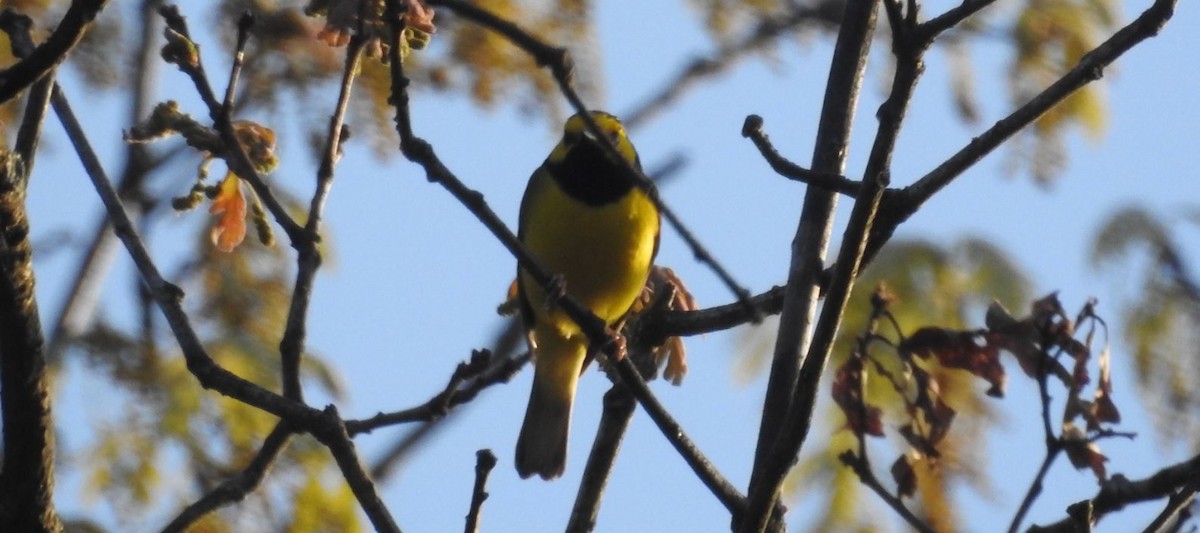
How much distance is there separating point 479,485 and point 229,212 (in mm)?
890

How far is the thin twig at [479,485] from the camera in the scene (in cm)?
243

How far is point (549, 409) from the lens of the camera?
4.65 meters

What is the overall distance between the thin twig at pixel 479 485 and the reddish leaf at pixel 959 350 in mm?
1123

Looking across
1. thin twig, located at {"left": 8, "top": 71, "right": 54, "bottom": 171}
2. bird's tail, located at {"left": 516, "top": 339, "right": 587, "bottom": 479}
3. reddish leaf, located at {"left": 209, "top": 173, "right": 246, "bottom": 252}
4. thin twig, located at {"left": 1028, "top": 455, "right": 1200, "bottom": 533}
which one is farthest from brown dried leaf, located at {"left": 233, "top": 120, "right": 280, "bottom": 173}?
bird's tail, located at {"left": 516, "top": 339, "right": 587, "bottom": 479}

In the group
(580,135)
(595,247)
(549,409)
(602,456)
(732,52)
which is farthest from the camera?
(732,52)

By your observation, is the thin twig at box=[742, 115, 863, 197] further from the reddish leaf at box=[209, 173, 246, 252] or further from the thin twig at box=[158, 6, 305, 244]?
the reddish leaf at box=[209, 173, 246, 252]

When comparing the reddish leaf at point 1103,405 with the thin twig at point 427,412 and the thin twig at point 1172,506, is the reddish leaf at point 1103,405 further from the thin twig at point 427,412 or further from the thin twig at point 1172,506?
the thin twig at point 427,412

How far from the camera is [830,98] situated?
9.50ft

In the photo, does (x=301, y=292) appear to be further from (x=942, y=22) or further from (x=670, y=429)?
(x=942, y=22)

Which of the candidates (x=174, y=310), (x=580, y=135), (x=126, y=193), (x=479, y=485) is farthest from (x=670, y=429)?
(x=126, y=193)

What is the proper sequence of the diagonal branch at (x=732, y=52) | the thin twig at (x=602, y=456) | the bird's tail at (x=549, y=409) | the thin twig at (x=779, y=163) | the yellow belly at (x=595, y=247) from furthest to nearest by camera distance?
1. the diagonal branch at (x=732, y=52)
2. the bird's tail at (x=549, y=409)
3. the yellow belly at (x=595, y=247)
4. the thin twig at (x=602, y=456)
5. the thin twig at (x=779, y=163)

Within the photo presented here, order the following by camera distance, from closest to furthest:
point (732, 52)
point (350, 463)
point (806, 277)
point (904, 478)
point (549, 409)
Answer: point (350, 463)
point (806, 277)
point (904, 478)
point (549, 409)
point (732, 52)

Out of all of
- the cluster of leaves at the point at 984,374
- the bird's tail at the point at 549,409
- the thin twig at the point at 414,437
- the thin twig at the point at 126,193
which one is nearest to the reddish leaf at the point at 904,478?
the cluster of leaves at the point at 984,374

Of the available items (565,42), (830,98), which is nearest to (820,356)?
(830,98)
